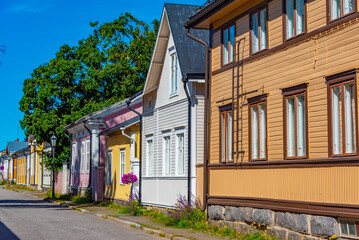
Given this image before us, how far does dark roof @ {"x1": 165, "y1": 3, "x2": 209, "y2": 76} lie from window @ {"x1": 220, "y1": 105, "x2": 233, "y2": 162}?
11.1 feet

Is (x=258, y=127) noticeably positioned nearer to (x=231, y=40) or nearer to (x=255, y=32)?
(x=255, y=32)

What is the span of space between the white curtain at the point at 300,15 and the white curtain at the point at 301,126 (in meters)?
1.52

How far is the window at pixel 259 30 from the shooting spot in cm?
1488

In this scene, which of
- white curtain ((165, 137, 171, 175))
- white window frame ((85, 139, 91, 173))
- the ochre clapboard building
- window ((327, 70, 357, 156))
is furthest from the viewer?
white window frame ((85, 139, 91, 173))

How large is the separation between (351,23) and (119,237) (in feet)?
26.5

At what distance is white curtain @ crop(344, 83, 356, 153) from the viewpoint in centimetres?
1128

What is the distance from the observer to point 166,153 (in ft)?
73.0

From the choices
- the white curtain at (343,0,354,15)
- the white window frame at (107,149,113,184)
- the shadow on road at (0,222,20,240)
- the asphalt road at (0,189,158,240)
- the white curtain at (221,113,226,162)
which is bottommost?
the asphalt road at (0,189,158,240)

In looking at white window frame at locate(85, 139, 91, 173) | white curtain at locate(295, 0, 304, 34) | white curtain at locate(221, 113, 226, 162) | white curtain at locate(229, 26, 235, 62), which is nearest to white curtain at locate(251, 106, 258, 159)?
white curtain at locate(221, 113, 226, 162)

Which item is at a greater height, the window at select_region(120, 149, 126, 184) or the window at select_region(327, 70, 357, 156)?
A: the window at select_region(327, 70, 357, 156)

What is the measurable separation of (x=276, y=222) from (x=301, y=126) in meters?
2.28

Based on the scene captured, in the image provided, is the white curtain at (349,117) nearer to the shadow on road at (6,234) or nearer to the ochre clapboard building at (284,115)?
the ochre clapboard building at (284,115)

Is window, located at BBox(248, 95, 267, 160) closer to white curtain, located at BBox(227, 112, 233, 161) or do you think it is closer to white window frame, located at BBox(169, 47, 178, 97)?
white curtain, located at BBox(227, 112, 233, 161)

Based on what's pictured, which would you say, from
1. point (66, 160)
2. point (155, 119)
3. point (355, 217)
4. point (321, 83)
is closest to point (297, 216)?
point (355, 217)
